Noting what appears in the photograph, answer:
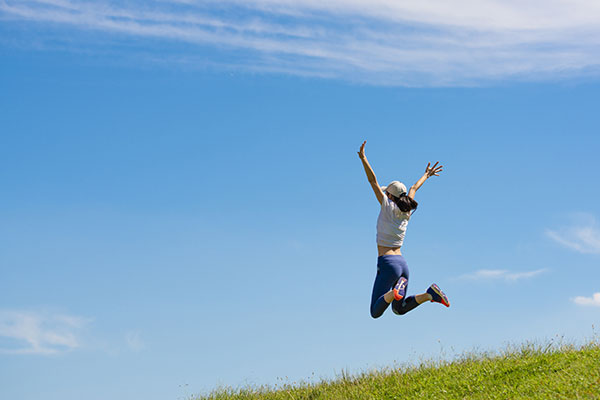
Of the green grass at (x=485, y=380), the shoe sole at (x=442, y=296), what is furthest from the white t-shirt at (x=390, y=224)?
the green grass at (x=485, y=380)

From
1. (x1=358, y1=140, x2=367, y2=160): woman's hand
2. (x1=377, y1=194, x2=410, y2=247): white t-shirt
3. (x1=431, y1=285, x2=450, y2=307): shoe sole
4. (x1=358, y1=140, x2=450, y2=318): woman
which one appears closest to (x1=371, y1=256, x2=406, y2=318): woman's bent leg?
(x1=358, y1=140, x2=450, y2=318): woman

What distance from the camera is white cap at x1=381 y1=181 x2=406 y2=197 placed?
14031mm

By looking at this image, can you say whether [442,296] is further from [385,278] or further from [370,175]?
[370,175]

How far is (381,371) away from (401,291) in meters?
3.45

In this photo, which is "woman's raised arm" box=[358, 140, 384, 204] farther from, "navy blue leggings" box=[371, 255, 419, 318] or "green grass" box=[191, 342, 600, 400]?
"green grass" box=[191, 342, 600, 400]

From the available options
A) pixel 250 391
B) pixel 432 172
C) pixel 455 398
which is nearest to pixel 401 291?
pixel 455 398

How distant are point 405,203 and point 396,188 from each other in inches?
15.5

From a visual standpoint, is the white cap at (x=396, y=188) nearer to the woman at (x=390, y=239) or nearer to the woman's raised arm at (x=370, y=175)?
the woman at (x=390, y=239)

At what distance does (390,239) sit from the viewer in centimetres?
1399

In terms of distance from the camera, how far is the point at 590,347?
1451 cm

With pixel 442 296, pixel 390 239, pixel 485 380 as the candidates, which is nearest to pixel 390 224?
pixel 390 239

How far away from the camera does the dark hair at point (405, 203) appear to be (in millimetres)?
13891

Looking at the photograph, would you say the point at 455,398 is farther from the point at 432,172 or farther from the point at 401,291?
the point at 432,172

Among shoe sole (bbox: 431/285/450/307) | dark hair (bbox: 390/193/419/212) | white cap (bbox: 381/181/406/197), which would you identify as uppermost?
white cap (bbox: 381/181/406/197)
